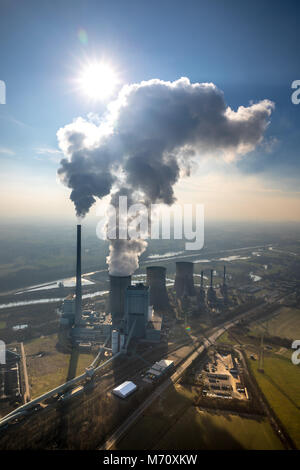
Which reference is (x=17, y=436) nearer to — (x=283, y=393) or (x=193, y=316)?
(x=283, y=393)

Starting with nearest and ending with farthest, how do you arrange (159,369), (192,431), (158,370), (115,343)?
(192,431) → (158,370) → (159,369) → (115,343)

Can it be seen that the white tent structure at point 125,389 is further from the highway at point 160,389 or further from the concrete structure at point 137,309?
the concrete structure at point 137,309

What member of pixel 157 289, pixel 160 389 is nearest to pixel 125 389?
pixel 160 389

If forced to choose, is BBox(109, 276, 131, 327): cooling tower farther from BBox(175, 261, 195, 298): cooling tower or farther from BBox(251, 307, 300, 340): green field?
BBox(251, 307, 300, 340): green field

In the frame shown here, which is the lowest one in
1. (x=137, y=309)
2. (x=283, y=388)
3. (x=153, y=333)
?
(x=283, y=388)

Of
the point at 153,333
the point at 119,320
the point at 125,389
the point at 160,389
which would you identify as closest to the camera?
the point at 125,389

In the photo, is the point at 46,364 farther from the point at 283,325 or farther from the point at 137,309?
the point at 283,325
